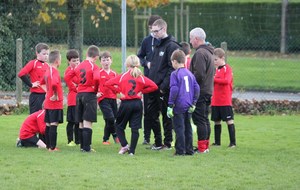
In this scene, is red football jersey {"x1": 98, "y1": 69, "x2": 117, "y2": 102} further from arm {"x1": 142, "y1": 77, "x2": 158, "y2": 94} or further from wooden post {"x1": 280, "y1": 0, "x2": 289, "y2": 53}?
wooden post {"x1": 280, "y1": 0, "x2": 289, "y2": 53}

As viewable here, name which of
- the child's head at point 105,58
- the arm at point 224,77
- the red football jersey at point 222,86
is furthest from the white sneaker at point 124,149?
the arm at point 224,77

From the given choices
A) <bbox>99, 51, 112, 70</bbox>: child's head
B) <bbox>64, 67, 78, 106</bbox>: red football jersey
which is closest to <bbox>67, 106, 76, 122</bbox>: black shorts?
<bbox>64, 67, 78, 106</bbox>: red football jersey

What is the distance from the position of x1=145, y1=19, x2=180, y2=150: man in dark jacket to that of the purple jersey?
742mm

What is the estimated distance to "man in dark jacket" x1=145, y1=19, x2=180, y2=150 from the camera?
44.0ft

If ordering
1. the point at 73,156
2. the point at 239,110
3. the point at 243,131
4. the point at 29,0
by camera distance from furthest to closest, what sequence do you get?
the point at 29,0
the point at 239,110
the point at 243,131
the point at 73,156

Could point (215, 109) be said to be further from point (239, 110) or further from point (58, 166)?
point (239, 110)

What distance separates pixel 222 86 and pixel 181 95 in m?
1.79

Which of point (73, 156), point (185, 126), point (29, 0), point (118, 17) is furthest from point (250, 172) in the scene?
point (118, 17)

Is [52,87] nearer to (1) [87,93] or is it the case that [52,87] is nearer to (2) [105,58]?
(1) [87,93]

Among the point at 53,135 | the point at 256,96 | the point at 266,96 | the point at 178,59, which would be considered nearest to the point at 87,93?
the point at 53,135

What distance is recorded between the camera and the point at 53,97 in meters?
13.0

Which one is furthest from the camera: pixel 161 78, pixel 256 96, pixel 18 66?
pixel 256 96

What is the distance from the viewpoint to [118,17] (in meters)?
31.6

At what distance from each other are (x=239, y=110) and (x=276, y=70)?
5.22 m
